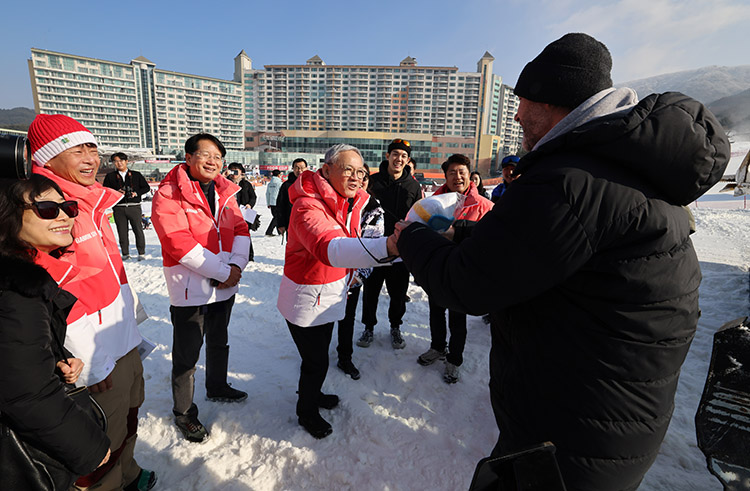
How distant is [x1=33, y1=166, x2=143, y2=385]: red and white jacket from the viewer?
1717 mm

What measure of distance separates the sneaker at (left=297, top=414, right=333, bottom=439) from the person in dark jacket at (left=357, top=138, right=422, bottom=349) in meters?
1.41

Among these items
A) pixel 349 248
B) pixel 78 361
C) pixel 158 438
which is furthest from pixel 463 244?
pixel 158 438

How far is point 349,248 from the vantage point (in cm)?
189

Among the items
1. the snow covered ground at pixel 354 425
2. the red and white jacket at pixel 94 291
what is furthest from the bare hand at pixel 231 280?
the snow covered ground at pixel 354 425

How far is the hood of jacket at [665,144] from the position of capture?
90cm

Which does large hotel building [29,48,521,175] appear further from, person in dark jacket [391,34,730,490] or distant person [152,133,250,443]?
person in dark jacket [391,34,730,490]

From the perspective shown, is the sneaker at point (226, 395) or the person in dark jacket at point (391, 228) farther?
the person in dark jacket at point (391, 228)

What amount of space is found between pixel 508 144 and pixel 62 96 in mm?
113930

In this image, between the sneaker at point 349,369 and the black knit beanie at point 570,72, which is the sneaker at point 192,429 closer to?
the sneaker at point 349,369

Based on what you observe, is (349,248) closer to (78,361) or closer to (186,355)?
(78,361)

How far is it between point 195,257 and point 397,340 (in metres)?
2.43

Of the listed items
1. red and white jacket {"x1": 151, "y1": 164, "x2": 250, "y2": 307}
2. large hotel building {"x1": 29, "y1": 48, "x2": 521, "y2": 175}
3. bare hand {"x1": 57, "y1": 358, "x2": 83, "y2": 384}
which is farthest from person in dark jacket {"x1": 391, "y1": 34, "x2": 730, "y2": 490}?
large hotel building {"x1": 29, "y1": 48, "x2": 521, "y2": 175}

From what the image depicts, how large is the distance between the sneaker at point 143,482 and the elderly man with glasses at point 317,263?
0.96 meters

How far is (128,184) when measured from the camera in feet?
22.8
